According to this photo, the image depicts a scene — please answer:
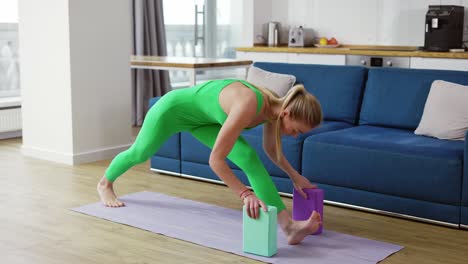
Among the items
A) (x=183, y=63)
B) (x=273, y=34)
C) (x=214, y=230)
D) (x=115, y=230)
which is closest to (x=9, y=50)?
(x=183, y=63)

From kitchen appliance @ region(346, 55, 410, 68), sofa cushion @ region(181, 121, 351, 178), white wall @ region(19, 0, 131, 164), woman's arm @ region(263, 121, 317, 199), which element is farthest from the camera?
kitchen appliance @ region(346, 55, 410, 68)

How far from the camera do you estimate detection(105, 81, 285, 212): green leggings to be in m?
3.28

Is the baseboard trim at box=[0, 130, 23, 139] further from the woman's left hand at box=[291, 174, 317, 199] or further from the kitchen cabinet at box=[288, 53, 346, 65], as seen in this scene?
the woman's left hand at box=[291, 174, 317, 199]

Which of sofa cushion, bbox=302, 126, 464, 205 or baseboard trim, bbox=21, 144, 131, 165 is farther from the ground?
sofa cushion, bbox=302, 126, 464, 205

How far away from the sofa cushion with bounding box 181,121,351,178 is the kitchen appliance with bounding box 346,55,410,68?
70.7 inches

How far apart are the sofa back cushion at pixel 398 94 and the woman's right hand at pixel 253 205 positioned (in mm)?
1595

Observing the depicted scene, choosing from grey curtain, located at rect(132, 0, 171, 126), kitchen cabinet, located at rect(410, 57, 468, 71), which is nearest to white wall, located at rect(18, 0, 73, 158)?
grey curtain, located at rect(132, 0, 171, 126)

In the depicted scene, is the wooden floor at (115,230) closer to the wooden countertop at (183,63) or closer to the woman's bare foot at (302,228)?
the woman's bare foot at (302,228)

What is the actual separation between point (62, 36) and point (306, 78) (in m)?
1.78

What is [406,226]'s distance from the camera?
365cm

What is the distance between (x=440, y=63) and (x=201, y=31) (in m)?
3.13

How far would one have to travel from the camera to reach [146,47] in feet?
23.1

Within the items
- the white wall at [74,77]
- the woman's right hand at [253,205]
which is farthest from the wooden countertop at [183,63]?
the woman's right hand at [253,205]

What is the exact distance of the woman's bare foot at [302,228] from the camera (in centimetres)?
327
